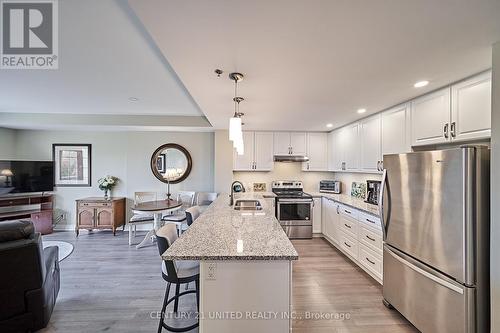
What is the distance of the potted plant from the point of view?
484 cm

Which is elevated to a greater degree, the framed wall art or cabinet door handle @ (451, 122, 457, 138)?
cabinet door handle @ (451, 122, 457, 138)

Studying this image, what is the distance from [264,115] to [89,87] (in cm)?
243

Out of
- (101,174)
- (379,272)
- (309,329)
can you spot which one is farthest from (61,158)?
(379,272)

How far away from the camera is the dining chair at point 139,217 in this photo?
13.4 feet

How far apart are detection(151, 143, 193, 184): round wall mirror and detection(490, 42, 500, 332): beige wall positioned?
4.78 metres

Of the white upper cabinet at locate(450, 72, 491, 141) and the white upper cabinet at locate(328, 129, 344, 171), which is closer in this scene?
the white upper cabinet at locate(450, 72, 491, 141)

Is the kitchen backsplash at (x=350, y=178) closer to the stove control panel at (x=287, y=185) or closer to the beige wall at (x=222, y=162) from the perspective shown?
the stove control panel at (x=287, y=185)

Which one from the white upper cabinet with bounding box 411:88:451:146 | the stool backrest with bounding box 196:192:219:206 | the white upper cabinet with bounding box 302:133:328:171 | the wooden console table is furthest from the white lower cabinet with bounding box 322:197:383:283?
the wooden console table

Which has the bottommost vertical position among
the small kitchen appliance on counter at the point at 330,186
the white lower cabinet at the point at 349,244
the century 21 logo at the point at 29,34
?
the white lower cabinet at the point at 349,244

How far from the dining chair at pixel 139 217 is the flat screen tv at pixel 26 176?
1918mm

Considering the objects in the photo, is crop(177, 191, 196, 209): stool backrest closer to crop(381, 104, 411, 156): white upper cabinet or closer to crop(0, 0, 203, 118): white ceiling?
crop(0, 0, 203, 118): white ceiling

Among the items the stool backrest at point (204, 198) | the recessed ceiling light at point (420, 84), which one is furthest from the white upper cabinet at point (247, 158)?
the recessed ceiling light at point (420, 84)

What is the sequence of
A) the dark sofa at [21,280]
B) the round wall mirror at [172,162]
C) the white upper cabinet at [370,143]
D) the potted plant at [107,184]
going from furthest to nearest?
the round wall mirror at [172,162]
the potted plant at [107,184]
the white upper cabinet at [370,143]
the dark sofa at [21,280]

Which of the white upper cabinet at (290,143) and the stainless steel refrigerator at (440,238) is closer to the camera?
the stainless steel refrigerator at (440,238)
